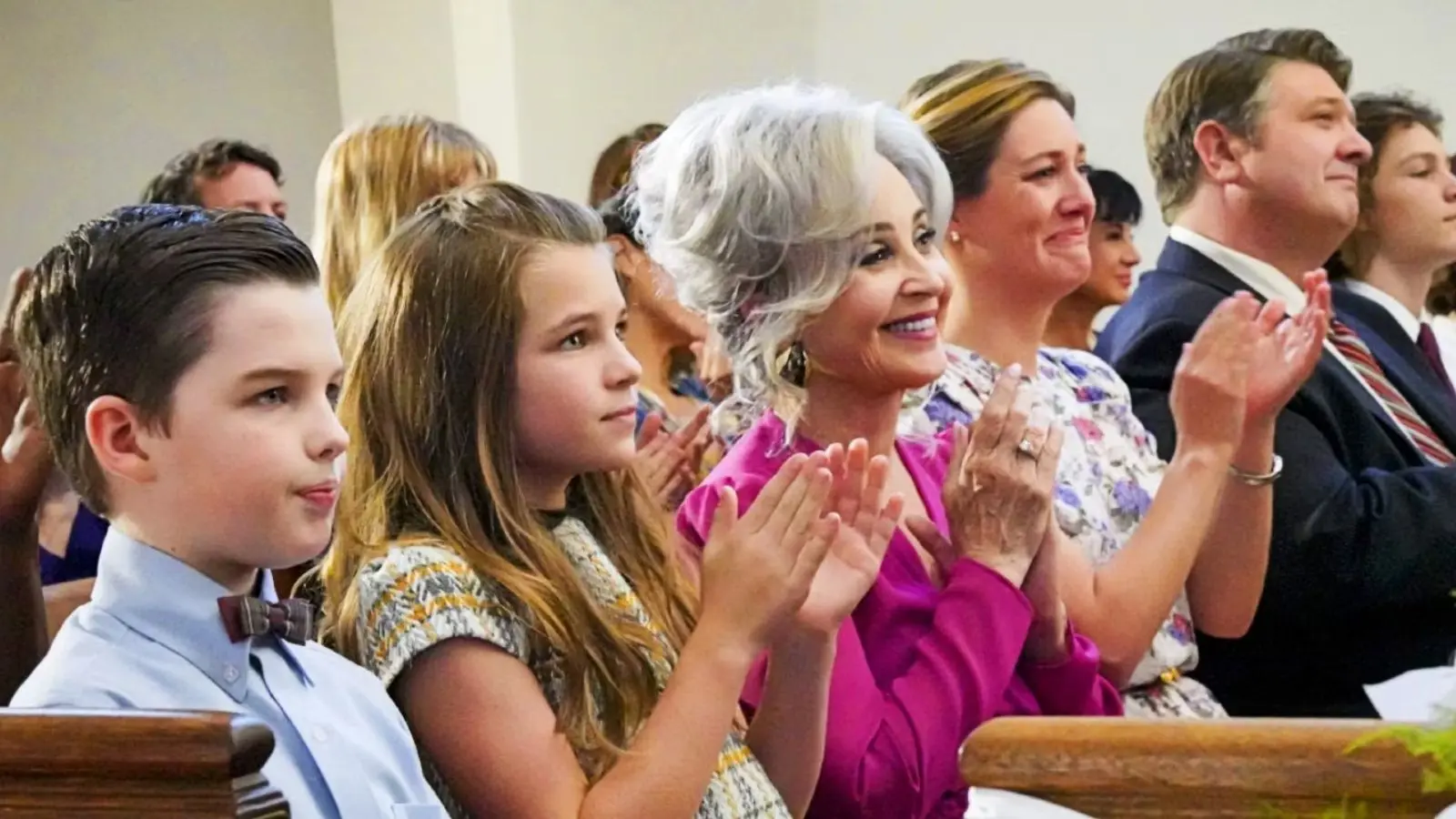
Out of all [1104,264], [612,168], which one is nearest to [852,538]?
[612,168]

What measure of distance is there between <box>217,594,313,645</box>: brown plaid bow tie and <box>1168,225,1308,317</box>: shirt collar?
1636 millimetres

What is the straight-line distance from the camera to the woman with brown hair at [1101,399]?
6.72ft

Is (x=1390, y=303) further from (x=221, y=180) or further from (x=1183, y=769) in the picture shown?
(x=1183, y=769)

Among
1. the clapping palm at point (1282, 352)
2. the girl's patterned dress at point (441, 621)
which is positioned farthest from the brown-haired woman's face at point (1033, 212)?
the girl's patterned dress at point (441, 621)

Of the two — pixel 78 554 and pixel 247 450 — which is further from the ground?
pixel 247 450

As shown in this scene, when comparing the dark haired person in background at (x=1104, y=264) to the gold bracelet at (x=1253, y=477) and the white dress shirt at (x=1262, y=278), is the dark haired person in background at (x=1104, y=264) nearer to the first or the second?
the white dress shirt at (x=1262, y=278)

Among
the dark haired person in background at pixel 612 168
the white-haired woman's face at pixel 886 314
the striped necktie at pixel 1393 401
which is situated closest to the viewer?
the white-haired woman's face at pixel 886 314

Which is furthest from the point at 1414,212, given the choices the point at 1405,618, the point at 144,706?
the point at 144,706

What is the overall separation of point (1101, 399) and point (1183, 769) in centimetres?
147

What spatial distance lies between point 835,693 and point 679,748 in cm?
29

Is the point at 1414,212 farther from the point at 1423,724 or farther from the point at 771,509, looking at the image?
the point at 1423,724

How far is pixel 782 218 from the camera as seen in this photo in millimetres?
1892

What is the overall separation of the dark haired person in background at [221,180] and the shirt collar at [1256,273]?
166 cm

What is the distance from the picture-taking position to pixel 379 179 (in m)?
2.82
